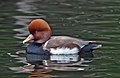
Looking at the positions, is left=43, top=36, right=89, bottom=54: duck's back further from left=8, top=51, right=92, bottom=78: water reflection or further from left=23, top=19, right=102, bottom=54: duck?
left=8, top=51, right=92, bottom=78: water reflection

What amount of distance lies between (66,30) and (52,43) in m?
2.48

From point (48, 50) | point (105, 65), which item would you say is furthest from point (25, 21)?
point (105, 65)

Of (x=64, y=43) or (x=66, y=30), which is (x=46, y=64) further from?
(x=66, y=30)

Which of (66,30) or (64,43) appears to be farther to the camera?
(66,30)

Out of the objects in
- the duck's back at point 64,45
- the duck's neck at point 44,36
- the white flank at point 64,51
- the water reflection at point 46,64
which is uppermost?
the duck's neck at point 44,36

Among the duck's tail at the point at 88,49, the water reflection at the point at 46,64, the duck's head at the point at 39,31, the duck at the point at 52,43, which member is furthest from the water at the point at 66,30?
the duck's head at the point at 39,31

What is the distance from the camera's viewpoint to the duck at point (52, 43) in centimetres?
1191

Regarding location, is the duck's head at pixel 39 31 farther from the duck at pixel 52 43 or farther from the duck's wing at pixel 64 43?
the duck's wing at pixel 64 43

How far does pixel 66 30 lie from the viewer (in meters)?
14.4

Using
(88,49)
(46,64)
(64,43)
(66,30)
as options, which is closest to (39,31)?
(64,43)

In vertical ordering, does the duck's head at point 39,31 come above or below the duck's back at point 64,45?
above

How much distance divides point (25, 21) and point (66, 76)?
644cm

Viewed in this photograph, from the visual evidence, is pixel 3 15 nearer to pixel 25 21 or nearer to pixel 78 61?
pixel 25 21

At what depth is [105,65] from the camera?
10633mm
